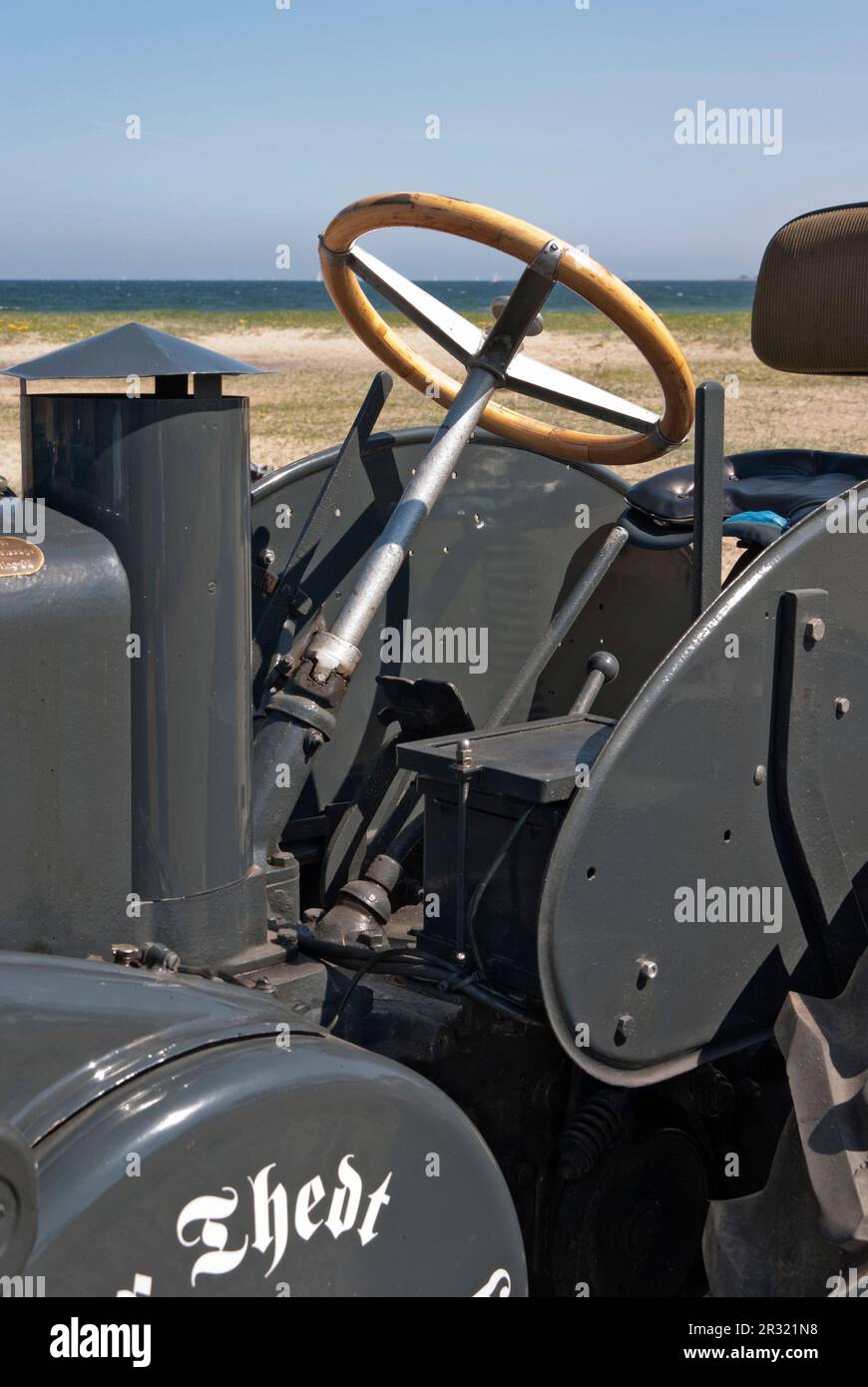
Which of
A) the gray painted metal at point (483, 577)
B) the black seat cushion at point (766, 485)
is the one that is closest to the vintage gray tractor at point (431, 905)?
the black seat cushion at point (766, 485)

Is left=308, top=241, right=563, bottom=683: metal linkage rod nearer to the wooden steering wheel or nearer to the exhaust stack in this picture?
the wooden steering wheel

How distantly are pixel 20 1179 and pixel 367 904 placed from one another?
1436mm

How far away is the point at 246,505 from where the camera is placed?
206 centimetres

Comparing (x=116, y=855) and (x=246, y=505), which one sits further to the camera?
(x=246, y=505)

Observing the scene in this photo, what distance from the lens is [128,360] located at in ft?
6.42

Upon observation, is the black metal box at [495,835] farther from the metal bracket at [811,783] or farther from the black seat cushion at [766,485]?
the black seat cushion at [766,485]

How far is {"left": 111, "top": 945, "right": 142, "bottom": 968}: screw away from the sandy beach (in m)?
3.74

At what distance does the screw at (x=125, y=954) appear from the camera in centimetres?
189

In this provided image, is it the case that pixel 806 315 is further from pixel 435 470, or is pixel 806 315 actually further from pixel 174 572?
pixel 174 572

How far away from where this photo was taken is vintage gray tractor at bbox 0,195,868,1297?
1.49 meters

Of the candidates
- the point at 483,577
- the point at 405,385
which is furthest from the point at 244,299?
the point at 483,577

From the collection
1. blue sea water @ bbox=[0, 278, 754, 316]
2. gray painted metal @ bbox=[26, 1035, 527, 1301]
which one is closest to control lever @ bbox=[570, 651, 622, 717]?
gray painted metal @ bbox=[26, 1035, 527, 1301]
